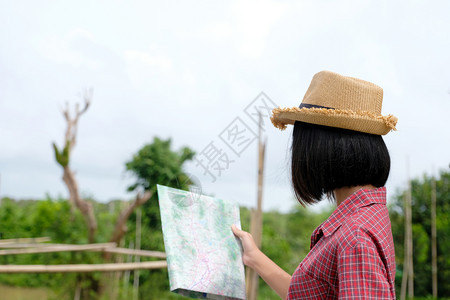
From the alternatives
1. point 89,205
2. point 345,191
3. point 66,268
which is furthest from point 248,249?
point 89,205

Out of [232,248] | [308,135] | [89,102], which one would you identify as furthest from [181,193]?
[89,102]

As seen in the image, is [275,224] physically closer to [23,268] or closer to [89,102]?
[89,102]

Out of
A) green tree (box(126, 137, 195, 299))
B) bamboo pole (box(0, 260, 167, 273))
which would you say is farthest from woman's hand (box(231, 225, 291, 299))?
green tree (box(126, 137, 195, 299))

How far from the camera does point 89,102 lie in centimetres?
764

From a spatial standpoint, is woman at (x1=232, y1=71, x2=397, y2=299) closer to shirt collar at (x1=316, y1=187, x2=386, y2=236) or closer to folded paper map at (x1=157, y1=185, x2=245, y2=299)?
shirt collar at (x1=316, y1=187, x2=386, y2=236)

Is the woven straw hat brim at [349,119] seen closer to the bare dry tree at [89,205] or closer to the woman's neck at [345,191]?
the woman's neck at [345,191]

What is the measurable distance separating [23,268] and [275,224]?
678 centimetres

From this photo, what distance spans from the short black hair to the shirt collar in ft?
0.09

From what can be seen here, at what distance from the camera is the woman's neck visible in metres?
0.91

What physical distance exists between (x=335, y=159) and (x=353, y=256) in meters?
0.20

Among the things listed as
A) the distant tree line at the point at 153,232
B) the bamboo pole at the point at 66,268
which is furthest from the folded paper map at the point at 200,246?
the distant tree line at the point at 153,232

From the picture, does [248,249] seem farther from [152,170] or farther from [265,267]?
[152,170]

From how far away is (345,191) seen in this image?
0.92 m

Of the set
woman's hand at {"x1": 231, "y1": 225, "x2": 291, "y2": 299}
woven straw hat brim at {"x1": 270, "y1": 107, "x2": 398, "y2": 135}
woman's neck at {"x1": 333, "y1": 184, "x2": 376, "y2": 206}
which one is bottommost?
woman's hand at {"x1": 231, "y1": 225, "x2": 291, "y2": 299}
